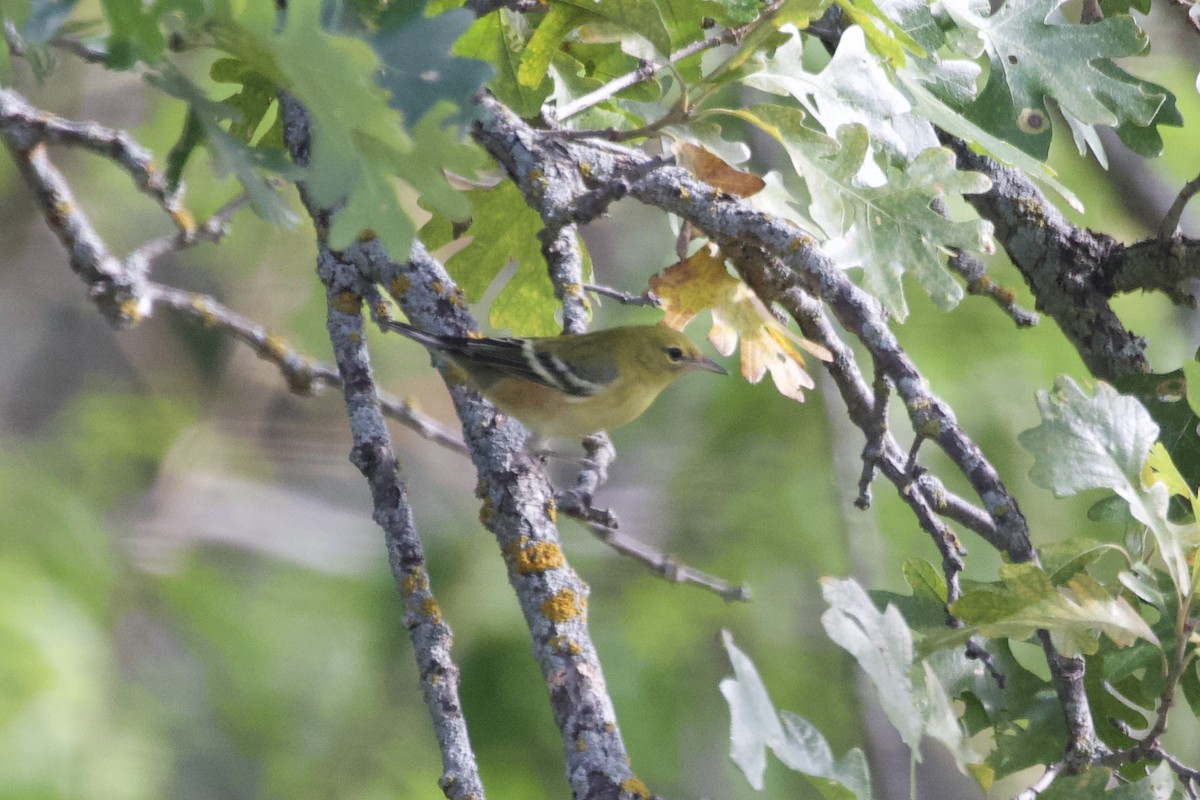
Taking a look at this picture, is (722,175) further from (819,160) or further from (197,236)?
(197,236)

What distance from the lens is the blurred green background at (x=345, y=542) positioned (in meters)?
3.68

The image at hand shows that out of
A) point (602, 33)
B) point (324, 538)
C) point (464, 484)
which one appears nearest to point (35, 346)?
point (324, 538)

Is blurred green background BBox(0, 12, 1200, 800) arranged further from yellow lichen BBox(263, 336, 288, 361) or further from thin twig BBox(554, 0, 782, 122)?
thin twig BBox(554, 0, 782, 122)

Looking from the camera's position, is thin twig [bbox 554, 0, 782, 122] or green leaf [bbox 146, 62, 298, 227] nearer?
green leaf [bbox 146, 62, 298, 227]

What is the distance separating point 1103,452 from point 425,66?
1.08 meters

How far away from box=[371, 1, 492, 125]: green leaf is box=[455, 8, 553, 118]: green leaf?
0.95 meters

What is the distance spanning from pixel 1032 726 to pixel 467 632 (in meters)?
2.43

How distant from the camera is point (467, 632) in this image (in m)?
3.78

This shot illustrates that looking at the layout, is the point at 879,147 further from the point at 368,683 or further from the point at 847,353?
the point at 368,683

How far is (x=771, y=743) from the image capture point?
113cm

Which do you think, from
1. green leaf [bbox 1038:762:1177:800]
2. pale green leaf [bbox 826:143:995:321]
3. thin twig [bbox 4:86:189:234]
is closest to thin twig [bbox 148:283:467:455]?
thin twig [bbox 4:86:189:234]

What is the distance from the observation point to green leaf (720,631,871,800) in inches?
43.2

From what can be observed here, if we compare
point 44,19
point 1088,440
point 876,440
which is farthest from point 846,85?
point 44,19

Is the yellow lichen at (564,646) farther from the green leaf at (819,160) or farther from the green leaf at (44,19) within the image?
the green leaf at (44,19)
